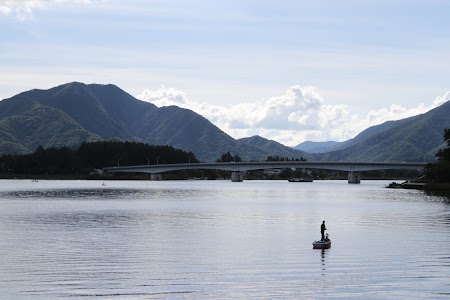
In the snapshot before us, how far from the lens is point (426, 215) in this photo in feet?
303

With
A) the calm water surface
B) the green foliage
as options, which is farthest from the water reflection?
the calm water surface

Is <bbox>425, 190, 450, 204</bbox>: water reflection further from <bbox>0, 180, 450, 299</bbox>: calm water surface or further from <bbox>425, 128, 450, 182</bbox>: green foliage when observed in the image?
<bbox>0, 180, 450, 299</bbox>: calm water surface

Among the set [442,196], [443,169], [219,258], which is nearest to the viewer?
[219,258]

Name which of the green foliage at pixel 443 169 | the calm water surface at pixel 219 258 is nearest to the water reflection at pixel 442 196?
the green foliage at pixel 443 169

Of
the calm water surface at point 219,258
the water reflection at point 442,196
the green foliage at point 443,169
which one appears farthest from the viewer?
the green foliage at point 443,169

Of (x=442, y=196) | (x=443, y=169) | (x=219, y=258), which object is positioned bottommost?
(x=219, y=258)

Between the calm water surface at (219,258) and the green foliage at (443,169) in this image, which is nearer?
the calm water surface at (219,258)

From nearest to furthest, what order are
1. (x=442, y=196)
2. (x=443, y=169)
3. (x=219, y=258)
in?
(x=219, y=258)
(x=442, y=196)
(x=443, y=169)

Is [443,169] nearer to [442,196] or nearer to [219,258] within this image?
[442,196]

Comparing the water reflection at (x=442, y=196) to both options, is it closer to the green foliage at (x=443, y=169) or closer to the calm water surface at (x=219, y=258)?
the green foliage at (x=443, y=169)

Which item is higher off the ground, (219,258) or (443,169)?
(443,169)

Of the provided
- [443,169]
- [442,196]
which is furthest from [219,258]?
[443,169]

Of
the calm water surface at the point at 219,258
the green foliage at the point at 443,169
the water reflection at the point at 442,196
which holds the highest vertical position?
the green foliage at the point at 443,169

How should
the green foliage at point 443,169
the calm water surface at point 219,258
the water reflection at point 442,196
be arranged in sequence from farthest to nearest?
the green foliage at point 443,169 → the water reflection at point 442,196 → the calm water surface at point 219,258
